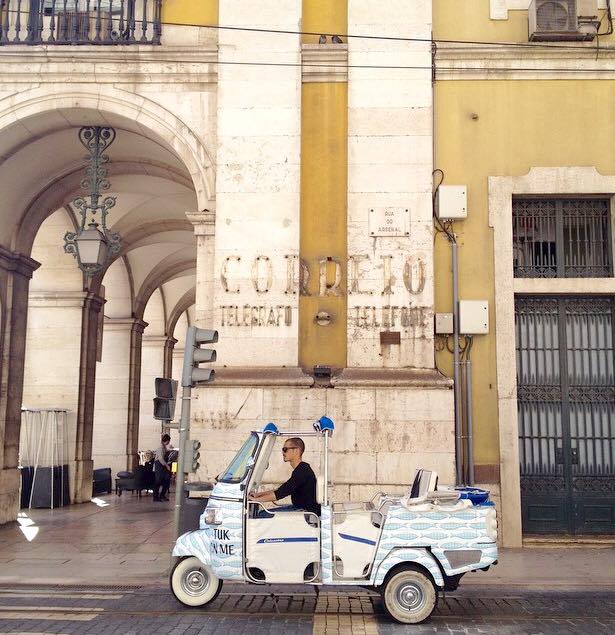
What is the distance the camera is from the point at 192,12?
41.0 feet

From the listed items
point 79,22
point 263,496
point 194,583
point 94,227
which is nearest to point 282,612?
point 194,583

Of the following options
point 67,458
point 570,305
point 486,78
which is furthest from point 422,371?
point 67,458

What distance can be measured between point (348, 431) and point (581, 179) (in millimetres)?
4996

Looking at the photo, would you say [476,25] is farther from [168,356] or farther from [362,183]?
[168,356]

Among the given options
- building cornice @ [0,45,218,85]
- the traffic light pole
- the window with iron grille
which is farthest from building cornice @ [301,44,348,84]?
the traffic light pole

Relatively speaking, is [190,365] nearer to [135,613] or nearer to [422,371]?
[135,613]

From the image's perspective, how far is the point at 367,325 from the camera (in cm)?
1143

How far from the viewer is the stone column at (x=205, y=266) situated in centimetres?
1178

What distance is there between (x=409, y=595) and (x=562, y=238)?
6.66 m

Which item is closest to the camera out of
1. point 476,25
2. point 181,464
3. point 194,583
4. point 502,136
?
point 194,583

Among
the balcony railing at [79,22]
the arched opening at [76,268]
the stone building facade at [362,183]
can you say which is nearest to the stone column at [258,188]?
the stone building facade at [362,183]

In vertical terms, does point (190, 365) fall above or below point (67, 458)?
above

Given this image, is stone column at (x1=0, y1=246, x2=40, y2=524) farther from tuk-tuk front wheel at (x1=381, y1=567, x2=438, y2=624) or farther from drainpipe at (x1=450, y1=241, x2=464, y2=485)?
tuk-tuk front wheel at (x1=381, y1=567, x2=438, y2=624)

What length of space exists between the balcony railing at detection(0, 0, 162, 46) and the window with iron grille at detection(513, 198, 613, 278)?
622 cm
